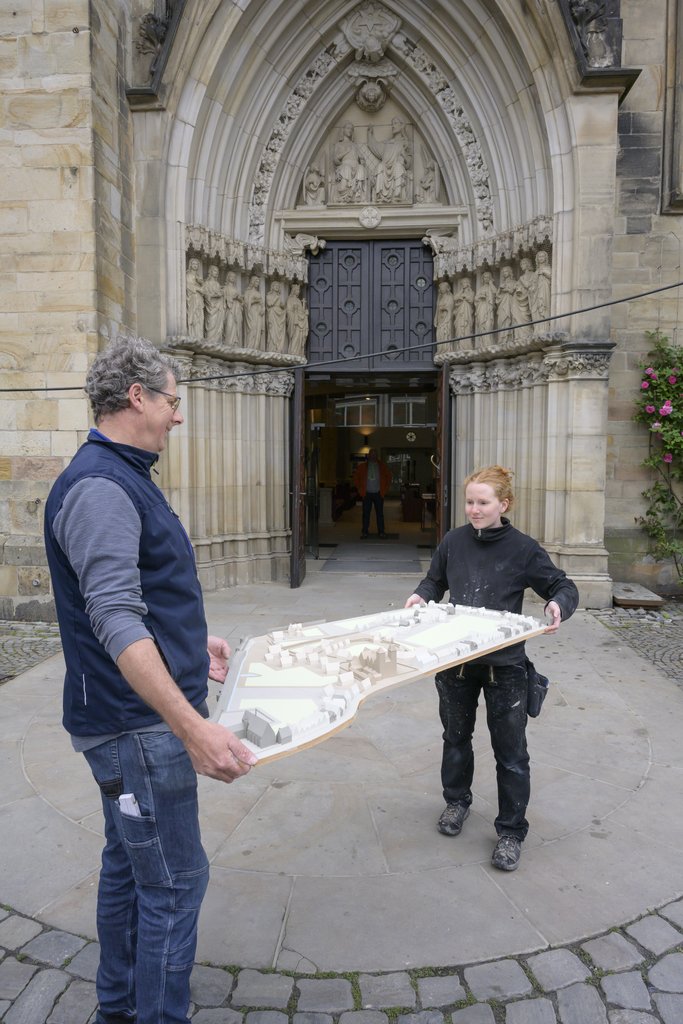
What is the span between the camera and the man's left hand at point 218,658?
2.18 meters

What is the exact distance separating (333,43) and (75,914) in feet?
31.2

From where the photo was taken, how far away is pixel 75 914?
8.04ft

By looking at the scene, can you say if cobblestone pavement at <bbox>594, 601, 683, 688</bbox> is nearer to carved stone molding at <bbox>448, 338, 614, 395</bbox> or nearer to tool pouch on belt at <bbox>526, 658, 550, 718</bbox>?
carved stone molding at <bbox>448, 338, 614, 395</bbox>

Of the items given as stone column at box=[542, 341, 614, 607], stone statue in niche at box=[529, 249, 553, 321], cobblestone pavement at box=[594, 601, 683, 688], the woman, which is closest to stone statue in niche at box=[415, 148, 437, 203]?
stone statue in niche at box=[529, 249, 553, 321]

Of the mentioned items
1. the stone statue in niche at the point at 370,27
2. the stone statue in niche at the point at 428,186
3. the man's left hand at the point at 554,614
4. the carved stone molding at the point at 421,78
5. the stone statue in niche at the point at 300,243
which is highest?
the stone statue in niche at the point at 370,27

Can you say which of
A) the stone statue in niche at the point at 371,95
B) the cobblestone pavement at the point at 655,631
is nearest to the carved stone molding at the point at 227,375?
the stone statue in niche at the point at 371,95

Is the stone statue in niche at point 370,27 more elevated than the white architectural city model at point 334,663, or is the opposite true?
the stone statue in niche at point 370,27

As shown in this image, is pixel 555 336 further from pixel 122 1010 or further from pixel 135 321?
pixel 122 1010

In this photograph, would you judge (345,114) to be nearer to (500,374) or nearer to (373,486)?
(500,374)

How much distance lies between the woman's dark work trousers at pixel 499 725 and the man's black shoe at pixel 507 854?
0.03 metres

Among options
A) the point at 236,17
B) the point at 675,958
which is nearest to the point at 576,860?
the point at 675,958

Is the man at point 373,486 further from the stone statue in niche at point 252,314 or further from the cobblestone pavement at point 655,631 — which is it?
the cobblestone pavement at point 655,631

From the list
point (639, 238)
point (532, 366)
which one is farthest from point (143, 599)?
point (639, 238)

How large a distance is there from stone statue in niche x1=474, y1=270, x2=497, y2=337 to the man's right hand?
7617 millimetres
